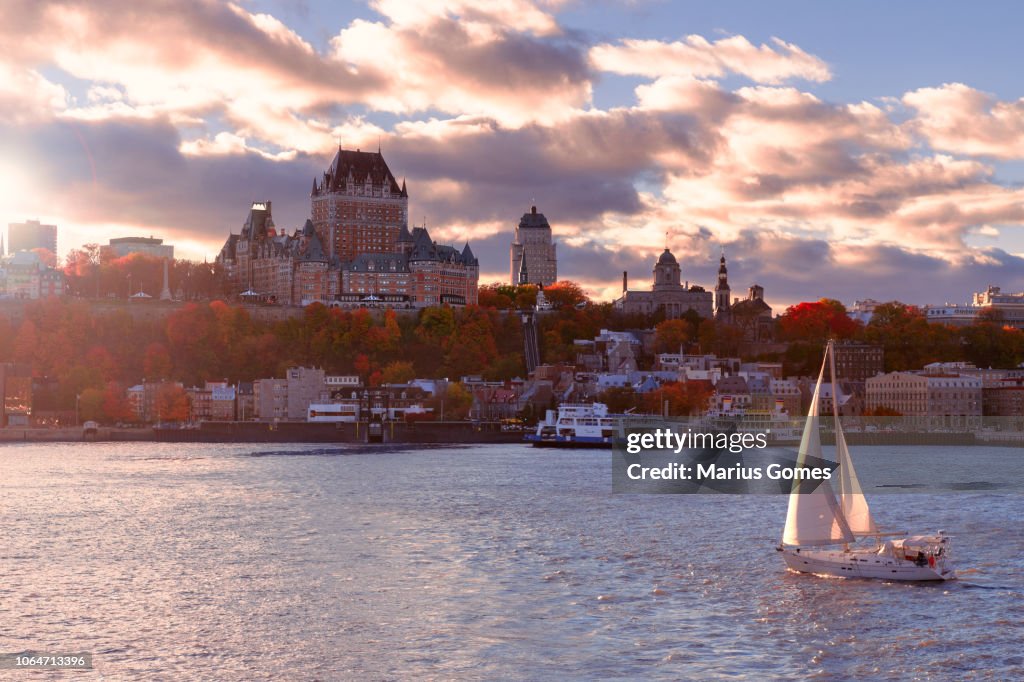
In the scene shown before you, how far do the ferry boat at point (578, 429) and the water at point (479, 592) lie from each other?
2698 inches

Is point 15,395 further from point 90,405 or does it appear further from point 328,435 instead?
Result: point 328,435

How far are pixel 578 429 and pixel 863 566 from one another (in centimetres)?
9983

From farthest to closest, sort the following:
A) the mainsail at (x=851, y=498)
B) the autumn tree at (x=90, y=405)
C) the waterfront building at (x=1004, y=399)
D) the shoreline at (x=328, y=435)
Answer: the waterfront building at (x=1004, y=399)
the autumn tree at (x=90, y=405)
the shoreline at (x=328, y=435)
the mainsail at (x=851, y=498)

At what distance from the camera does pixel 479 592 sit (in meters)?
40.0

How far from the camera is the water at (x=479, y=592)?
1240 inches

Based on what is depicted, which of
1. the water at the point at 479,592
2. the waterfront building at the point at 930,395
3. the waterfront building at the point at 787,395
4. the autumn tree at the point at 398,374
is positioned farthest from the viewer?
the waterfront building at the point at 787,395

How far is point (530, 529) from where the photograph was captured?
185 ft

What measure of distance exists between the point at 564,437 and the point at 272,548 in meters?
93.2

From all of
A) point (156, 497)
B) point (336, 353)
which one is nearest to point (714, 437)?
point (336, 353)

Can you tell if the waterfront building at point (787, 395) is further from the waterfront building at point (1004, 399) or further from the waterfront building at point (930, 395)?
the waterfront building at point (1004, 399)

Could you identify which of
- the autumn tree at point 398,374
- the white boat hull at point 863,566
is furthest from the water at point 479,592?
the autumn tree at point 398,374
